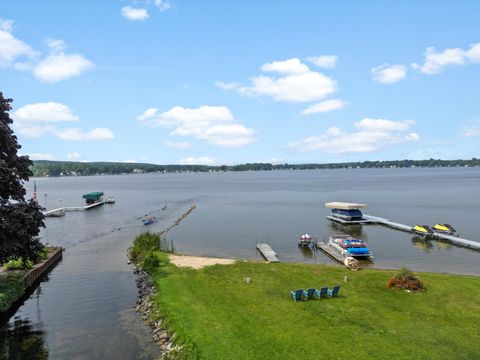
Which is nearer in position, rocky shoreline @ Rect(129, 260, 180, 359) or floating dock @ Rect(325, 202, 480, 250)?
rocky shoreline @ Rect(129, 260, 180, 359)

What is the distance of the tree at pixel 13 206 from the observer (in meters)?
25.6

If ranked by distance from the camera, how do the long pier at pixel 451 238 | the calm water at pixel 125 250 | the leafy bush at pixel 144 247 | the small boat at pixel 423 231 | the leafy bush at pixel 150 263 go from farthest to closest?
the small boat at pixel 423 231
the long pier at pixel 451 238
the leafy bush at pixel 144 247
the leafy bush at pixel 150 263
the calm water at pixel 125 250

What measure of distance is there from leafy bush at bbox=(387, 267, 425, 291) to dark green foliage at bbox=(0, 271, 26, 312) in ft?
97.0

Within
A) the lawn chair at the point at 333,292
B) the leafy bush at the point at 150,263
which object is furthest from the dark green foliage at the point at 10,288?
the lawn chair at the point at 333,292

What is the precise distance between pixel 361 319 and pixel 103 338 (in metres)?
16.3

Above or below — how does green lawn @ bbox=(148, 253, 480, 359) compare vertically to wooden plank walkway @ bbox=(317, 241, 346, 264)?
above

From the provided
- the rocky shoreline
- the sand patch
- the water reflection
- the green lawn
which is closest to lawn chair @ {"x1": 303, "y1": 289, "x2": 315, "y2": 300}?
the green lawn

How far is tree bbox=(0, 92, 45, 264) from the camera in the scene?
25578 millimetres

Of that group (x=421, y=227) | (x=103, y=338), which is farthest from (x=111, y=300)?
(x=421, y=227)

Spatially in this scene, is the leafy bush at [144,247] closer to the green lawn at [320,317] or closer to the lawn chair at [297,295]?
the green lawn at [320,317]

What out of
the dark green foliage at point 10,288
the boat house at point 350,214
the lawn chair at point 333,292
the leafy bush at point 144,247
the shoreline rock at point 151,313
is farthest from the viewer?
the boat house at point 350,214

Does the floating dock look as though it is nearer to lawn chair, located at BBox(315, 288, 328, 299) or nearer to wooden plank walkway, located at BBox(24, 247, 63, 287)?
lawn chair, located at BBox(315, 288, 328, 299)

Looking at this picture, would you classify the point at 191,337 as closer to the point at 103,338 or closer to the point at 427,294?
the point at 103,338

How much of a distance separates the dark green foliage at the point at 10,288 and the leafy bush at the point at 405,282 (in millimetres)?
29575
